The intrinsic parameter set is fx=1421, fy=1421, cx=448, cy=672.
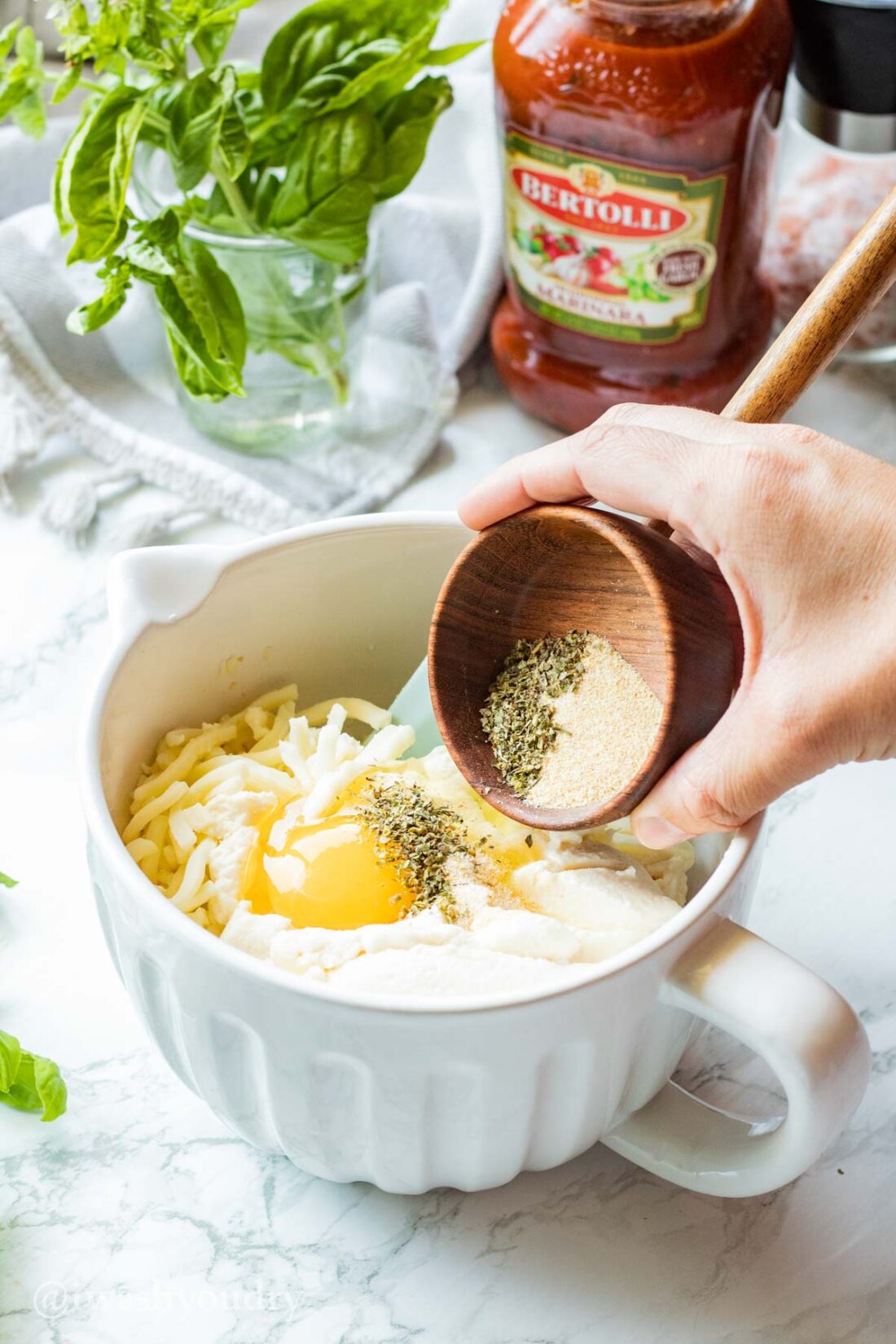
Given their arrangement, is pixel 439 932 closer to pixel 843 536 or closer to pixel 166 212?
pixel 843 536

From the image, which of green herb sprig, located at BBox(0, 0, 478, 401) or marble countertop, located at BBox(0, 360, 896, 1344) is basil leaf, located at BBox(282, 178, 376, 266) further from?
marble countertop, located at BBox(0, 360, 896, 1344)

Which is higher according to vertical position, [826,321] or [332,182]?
[826,321]

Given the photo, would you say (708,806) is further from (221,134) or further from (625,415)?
(221,134)

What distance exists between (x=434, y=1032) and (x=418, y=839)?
0.25 metres

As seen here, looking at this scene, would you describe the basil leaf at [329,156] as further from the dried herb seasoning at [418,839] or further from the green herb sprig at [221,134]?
the dried herb seasoning at [418,839]

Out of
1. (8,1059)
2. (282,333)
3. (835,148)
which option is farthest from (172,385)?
(8,1059)

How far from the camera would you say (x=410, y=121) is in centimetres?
153

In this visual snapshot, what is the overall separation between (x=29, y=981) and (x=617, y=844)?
509 millimetres

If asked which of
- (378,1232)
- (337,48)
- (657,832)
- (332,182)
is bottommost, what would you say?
(378,1232)

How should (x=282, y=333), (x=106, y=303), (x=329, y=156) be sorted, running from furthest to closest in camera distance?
(x=282, y=333)
(x=329, y=156)
(x=106, y=303)

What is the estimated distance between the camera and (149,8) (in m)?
1.37

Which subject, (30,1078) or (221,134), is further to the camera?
(221,134)

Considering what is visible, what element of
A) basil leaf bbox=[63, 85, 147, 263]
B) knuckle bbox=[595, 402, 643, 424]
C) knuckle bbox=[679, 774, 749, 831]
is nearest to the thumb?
knuckle bbox=[679, 774, 749, 831]

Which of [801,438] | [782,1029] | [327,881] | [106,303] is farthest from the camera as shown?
[106,303]
